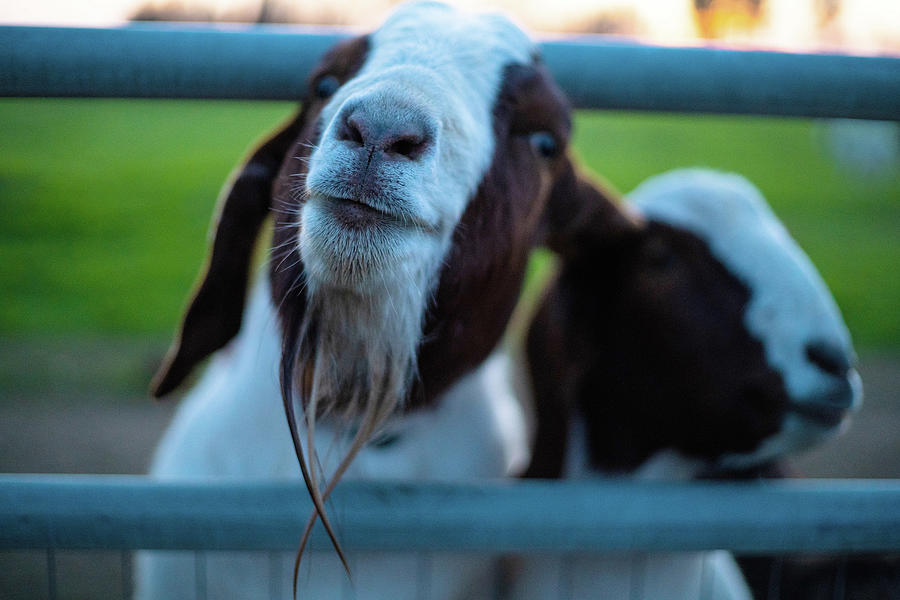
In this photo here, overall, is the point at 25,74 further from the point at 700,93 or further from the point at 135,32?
the point at 700,93

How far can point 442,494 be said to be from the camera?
151cm

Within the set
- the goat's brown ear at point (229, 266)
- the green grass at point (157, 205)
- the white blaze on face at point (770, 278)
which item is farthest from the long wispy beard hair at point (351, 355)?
the white blaze on face at point (770, 278)

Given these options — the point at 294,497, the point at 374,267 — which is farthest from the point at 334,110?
the point at 294,497

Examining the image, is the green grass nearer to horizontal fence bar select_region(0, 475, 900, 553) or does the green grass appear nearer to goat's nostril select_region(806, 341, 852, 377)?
goat's nostril select_region(806, 341, 852, 377)

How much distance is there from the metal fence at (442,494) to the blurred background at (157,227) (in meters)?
0.16

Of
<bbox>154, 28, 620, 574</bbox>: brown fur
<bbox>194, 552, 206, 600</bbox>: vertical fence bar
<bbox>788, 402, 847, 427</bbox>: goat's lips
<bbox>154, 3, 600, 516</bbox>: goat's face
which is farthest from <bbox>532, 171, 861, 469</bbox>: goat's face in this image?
<bbox>194, 552, 206, 600</bbox>: vertical fence bar

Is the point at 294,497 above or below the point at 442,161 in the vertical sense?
below

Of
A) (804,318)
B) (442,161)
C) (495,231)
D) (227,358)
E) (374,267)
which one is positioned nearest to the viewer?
(374,267)

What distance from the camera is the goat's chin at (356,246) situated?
1316 millimetres

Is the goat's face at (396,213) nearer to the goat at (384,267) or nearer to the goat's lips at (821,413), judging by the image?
the goat at (384,267)

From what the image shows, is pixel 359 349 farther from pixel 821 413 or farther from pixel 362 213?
pixel 821 413

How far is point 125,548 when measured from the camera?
1.41 meters

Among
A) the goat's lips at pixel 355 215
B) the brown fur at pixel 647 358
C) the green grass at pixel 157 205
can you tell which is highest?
the goat's lips at pixel 355 215

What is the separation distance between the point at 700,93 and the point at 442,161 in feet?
2.01
